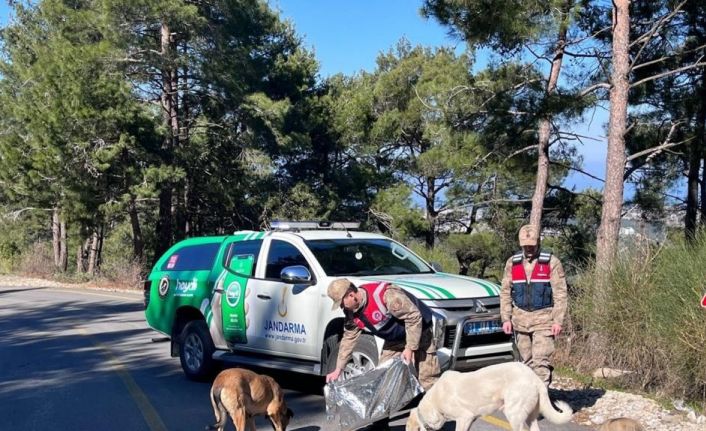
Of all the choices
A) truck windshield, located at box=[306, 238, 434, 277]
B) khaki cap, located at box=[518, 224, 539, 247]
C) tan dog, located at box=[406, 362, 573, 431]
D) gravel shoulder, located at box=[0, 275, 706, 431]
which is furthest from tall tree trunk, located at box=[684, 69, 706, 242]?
tan dog, located at box=[406, 362, 573, 431]

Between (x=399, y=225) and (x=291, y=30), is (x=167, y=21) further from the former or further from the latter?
(x=399, y=225)

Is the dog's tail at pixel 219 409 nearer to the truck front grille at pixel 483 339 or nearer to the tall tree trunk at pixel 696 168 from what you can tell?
the truck front grille at pixel 483 339

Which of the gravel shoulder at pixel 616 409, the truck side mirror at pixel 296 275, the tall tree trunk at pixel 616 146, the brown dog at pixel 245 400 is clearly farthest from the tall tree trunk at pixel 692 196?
the brown dog at pixel 245 400

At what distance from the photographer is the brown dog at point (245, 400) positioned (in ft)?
20.0

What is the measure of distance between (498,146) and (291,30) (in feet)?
66.2

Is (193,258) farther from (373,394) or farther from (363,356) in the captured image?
(373,394)

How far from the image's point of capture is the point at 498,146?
52.4 ft

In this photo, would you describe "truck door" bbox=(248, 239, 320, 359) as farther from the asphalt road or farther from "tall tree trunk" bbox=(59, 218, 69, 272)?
"tall tree trunk" bbox=(59, 218, 69, 272)

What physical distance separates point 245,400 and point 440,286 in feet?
7.80

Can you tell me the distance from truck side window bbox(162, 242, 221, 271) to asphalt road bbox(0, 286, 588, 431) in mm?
1445

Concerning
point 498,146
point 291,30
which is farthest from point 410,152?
point 498,146

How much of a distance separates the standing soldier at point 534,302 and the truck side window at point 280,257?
264 centimetres

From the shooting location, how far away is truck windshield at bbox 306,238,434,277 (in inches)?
330

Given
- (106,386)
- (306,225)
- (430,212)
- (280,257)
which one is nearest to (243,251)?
(280,257)
